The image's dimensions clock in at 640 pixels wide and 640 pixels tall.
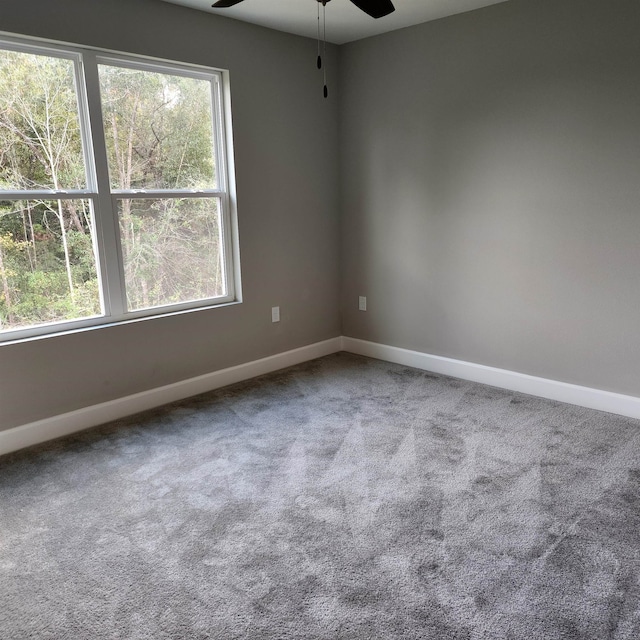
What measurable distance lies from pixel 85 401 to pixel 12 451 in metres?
0.46

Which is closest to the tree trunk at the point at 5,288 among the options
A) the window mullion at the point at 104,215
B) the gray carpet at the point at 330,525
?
the window mullion at the point at 104,215

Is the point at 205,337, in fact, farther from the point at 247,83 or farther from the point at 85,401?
the point at 247,83

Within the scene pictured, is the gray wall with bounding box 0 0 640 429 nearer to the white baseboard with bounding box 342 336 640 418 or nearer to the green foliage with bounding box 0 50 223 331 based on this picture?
the white baseboard with bounding box 342 336 640 418

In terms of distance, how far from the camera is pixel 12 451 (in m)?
2.95

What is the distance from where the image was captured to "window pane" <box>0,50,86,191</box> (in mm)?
2814

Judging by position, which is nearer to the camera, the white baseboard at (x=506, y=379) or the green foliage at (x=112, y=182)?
the green foliage at (x=112, y=182)

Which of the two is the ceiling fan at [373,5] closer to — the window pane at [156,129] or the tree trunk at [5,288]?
the window pane at [156,129]

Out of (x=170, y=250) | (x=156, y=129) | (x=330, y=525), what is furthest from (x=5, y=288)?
(x=330, y=525)

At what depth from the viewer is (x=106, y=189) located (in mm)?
3205

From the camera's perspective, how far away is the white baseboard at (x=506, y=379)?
3301 millimetres

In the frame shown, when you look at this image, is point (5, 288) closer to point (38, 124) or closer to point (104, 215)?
point (104, 215)

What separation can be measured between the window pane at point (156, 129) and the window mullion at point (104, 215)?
6 cm

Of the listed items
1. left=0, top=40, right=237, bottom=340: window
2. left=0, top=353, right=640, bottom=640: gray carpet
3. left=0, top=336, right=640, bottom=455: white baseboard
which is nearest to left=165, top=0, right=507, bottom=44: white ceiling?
left=0, top=40, right=237, bottom=340: window

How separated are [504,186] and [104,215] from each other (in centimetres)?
257
